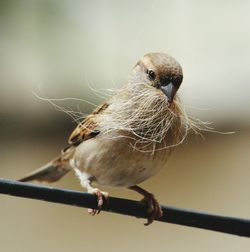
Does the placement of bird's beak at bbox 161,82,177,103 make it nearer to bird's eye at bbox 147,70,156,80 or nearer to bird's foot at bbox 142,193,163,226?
bird's eye at bbox 147,70,156,80

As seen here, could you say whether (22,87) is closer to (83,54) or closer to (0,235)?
(83,54)

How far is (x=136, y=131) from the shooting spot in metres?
2.63

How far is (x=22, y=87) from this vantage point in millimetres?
5816

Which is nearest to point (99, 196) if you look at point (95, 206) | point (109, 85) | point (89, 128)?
point (95, 206)

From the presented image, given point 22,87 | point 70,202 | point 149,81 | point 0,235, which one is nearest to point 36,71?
point 22,87

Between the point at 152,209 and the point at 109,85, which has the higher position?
the point at 152,209

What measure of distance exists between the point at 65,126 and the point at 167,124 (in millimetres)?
3087

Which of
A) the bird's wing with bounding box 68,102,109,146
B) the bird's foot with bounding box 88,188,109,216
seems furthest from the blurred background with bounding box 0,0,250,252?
the bird's foot with bounding box 88,188,109,216

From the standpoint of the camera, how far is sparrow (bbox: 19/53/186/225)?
2.57 metres

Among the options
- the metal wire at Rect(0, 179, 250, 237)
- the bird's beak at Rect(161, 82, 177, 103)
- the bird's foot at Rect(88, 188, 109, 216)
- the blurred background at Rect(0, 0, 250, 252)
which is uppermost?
the bird's beak at Rect(161, 82, 177, 103)

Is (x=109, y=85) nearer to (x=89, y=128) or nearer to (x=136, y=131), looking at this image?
(x=89, y=128)

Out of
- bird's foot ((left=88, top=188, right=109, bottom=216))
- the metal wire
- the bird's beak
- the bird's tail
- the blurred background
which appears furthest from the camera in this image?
the blurred background

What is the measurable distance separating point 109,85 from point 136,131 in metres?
2.69

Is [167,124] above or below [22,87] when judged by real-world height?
above
